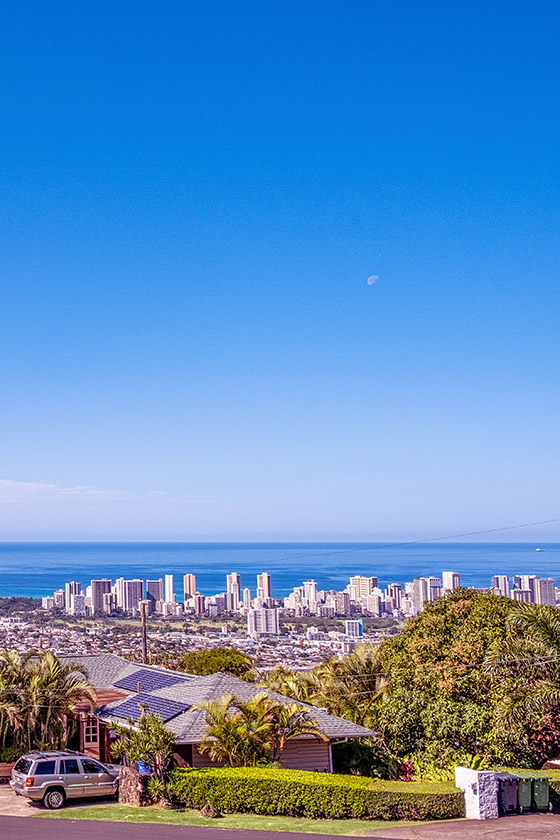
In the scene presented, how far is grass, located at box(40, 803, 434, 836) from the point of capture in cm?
1828

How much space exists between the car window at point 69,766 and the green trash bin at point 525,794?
11669 millimetres

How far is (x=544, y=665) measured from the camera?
24.0 meters

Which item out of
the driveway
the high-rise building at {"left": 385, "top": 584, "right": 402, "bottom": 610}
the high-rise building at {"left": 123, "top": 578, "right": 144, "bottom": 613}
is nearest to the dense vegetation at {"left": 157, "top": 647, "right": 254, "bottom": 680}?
the driveway

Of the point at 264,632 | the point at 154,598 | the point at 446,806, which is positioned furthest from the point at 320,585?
the point at 446,806

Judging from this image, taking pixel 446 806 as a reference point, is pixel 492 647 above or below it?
above

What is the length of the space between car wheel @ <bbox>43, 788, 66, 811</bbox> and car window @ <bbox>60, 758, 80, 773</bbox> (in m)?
0.50

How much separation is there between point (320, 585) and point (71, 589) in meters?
62.4

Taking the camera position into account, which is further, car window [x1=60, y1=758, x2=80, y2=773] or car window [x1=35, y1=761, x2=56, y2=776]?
car window [x1=60, y1=758, x2=80, y2=773]

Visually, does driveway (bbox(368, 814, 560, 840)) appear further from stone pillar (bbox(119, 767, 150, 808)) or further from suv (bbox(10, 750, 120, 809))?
suv (bbox(10, 750, 120, 809))

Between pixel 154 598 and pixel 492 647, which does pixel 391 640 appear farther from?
pixel 154 598

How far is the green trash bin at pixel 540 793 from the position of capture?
67.0ft

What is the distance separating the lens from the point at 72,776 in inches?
835

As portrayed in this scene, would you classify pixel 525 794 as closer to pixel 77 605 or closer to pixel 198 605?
pixel 77 605

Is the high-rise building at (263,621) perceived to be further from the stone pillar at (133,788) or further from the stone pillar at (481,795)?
the stone pillar at (481,795)
